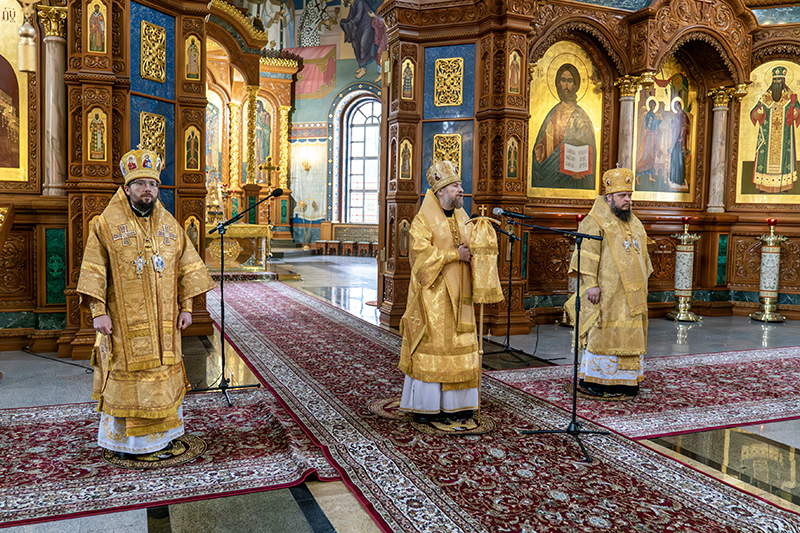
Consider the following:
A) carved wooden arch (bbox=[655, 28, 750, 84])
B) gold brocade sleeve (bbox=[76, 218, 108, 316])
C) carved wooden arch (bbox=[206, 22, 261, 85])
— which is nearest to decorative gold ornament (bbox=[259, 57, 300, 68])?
carved wooden arch (bbox=[206, 22, 261, 85])

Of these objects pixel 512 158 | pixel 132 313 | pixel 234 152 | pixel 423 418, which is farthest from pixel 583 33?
pixel 234 152

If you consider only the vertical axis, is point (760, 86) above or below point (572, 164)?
above

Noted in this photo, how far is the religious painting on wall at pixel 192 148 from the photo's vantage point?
7.39 metres

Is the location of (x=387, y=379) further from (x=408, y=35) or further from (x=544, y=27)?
(x=544, y=27)

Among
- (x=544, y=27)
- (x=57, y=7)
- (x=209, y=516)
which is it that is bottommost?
(x=209, y=516)

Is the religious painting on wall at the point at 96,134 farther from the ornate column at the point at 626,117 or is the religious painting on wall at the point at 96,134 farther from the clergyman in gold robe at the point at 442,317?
the ornate column at the point at 626,117

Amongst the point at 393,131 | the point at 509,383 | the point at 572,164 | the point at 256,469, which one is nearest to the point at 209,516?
the point at 256,469

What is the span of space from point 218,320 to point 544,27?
20.8 ft

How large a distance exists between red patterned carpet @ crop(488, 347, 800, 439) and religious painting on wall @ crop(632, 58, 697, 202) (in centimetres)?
411

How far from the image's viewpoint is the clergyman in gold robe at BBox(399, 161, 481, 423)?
438 centimetres

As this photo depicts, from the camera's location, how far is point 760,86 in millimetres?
10656

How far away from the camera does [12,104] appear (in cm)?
684

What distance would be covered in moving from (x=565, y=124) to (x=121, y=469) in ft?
26.3

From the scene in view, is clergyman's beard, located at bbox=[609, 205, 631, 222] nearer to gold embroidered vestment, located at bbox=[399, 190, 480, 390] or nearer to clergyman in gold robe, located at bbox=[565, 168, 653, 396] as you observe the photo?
clergyman in gold robe, located at bbox=[565, 168, 653, 396]
